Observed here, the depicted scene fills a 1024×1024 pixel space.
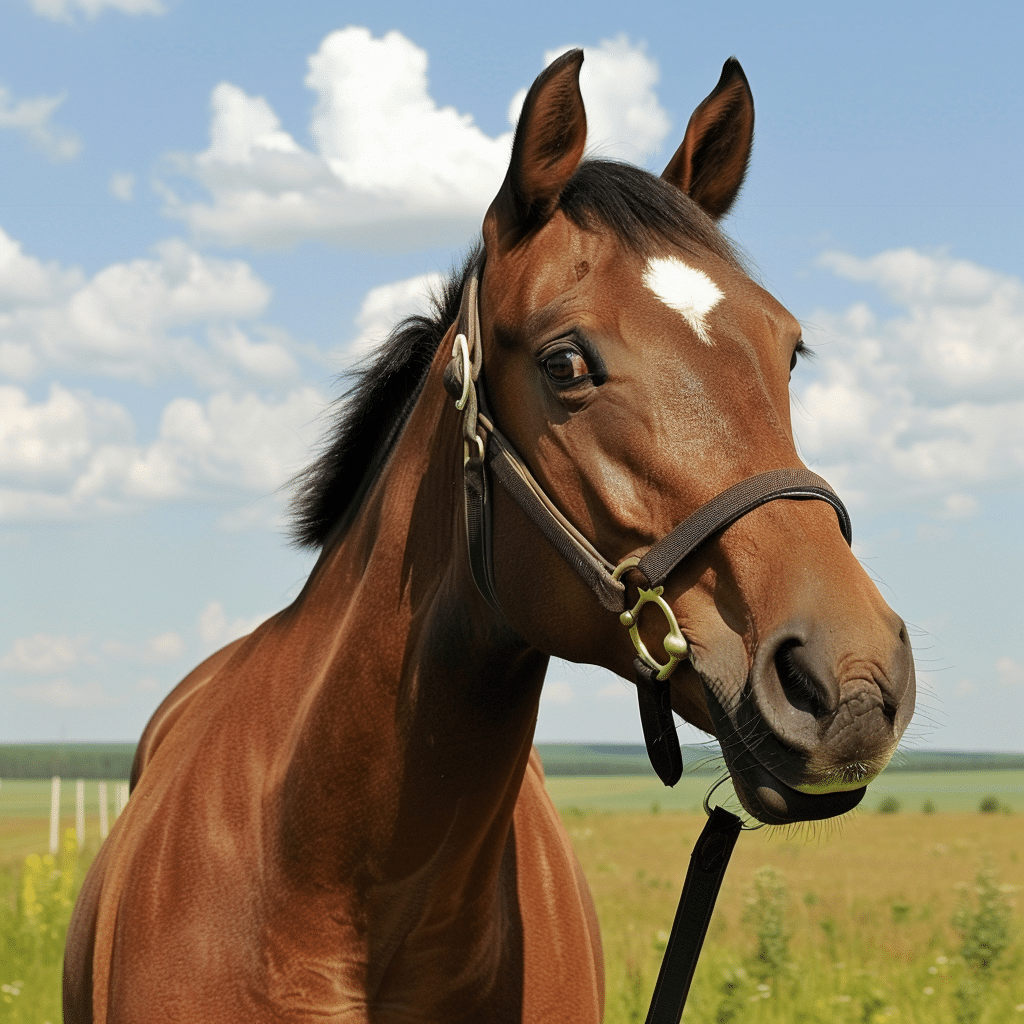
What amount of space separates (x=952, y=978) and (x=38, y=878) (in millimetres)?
7093

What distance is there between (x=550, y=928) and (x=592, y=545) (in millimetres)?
1342

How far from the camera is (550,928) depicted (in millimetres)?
2982

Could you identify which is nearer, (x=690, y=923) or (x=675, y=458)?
(x=675, y=458)

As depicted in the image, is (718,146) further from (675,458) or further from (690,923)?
(690,923)

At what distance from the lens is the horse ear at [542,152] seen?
2.39 m

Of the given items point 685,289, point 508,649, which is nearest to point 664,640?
point 508,649

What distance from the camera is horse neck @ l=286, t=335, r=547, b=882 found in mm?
2488

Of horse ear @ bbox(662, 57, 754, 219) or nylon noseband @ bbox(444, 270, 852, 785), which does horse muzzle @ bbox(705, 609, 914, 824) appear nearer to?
nylon noseband @ bbox(444, 270, 852, 785)

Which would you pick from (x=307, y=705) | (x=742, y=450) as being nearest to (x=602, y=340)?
(x=742, y=450)

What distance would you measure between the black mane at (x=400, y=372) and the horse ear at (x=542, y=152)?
0.26 feet

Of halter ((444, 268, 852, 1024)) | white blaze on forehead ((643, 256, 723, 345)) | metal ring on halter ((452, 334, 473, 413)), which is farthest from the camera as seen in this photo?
metal ring on halter ((452, 334, 473, 413))

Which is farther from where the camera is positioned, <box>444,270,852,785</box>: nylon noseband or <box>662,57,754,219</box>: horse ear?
<box>662,57,754,219</box>: horse ear

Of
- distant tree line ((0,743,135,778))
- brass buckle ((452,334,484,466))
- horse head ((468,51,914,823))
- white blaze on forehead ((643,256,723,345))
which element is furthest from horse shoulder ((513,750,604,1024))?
distant tree line ((0,743,135,778))

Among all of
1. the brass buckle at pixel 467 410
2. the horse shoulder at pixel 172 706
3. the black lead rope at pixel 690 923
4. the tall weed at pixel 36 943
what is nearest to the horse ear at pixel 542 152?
the brass buckle at pixel 467 410
